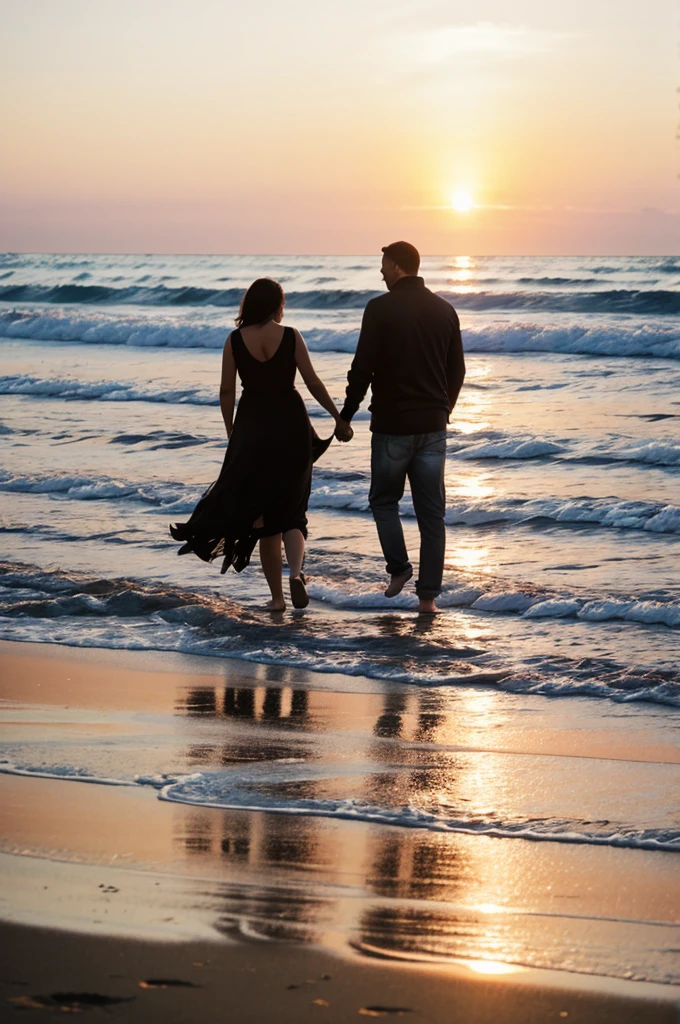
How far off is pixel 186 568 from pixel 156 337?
2230 cm

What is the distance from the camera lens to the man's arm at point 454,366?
6.01 metres

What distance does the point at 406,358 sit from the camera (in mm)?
5902

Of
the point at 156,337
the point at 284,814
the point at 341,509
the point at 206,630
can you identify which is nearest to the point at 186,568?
the point at 206,630

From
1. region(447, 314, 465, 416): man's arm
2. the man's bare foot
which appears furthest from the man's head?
the man's bare foot

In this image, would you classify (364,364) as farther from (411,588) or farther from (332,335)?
(332,335)

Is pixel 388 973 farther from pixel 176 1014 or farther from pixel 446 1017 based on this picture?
pixel 176 1014

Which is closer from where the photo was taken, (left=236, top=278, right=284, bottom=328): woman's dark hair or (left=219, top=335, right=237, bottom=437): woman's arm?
(left=236, top=278, right=284, bottom=328): woman's dark hair

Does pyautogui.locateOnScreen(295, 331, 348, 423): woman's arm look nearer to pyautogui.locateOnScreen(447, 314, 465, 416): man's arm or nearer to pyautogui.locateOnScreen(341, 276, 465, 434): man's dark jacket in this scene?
pyautogui.locateOnScreen(341, 276, 465, 434): man's dark jacket

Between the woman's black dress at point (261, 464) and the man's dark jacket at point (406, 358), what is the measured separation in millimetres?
302

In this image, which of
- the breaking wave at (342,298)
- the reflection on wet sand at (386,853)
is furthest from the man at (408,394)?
the breaking wave at (342,298)

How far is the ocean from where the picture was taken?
357 centimetres

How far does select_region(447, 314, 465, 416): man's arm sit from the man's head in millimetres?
362

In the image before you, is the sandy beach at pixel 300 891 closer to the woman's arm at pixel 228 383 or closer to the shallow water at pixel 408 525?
the shallow water at pixel 408 525

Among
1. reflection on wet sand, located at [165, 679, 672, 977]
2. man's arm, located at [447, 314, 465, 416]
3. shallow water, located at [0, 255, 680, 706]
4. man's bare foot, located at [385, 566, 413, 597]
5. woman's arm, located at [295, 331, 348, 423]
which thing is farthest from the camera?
man's bare foot, located at [385, 566, 413, 597]
